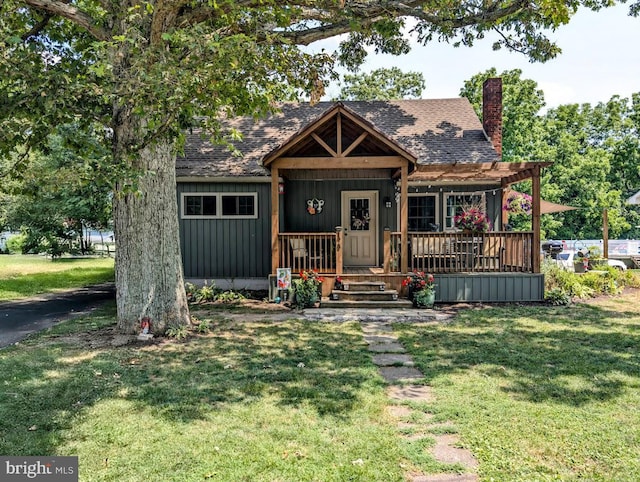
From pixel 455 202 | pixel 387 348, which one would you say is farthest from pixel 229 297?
pixel 455 202

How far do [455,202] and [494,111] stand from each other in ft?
10.8

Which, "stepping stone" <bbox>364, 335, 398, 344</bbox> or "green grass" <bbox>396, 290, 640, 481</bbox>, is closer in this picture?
"green grass" <bbox>396, 290, 640, 481</bbox>

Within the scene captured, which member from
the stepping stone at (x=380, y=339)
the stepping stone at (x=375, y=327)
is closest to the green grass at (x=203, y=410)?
the stepping stone at (x=380, y=339)

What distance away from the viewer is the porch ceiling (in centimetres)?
973

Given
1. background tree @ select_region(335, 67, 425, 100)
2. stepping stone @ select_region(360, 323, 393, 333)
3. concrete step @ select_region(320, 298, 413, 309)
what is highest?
background tree @ select_region(335, 67, 425, 100)

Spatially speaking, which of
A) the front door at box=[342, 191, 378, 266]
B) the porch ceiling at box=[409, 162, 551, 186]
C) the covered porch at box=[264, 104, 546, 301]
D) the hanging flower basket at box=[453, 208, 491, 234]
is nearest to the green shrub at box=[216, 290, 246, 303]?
the covered porch at box=[264, 104, 546, 301]

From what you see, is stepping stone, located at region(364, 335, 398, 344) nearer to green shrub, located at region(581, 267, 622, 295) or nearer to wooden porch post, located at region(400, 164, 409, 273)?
wooden porch post, located at region(400, 164, 409, 273)

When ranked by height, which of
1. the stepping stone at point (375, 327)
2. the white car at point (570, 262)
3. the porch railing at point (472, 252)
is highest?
the porch railing at point (472, 252)

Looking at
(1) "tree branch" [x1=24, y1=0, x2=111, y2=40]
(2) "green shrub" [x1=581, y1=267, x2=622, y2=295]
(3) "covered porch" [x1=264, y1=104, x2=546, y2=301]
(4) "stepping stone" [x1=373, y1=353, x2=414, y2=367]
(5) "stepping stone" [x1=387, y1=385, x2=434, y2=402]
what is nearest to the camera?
(5) "stepping stone" [x1=387, y1=385, x2=434, y2=402]

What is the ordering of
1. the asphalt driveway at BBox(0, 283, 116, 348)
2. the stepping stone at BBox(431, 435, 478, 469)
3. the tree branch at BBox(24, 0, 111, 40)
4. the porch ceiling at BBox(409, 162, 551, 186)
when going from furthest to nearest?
the porch ceiling at BBox(409, 162, 551, 186) < the asphalt driveway at BBox(0, 283, 116, 348) < the tree branch at BBox(24, 0, 111, 40) < the stepping stone at BBox(431, 435, 478, 469)

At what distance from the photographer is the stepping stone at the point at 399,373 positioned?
520 centimetres

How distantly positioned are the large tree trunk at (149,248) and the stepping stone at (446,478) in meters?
5.34

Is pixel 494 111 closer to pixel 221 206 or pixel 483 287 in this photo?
pixel 483 287

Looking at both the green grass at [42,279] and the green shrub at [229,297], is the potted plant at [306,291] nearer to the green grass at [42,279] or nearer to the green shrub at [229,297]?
the green shrub at [229,297]
